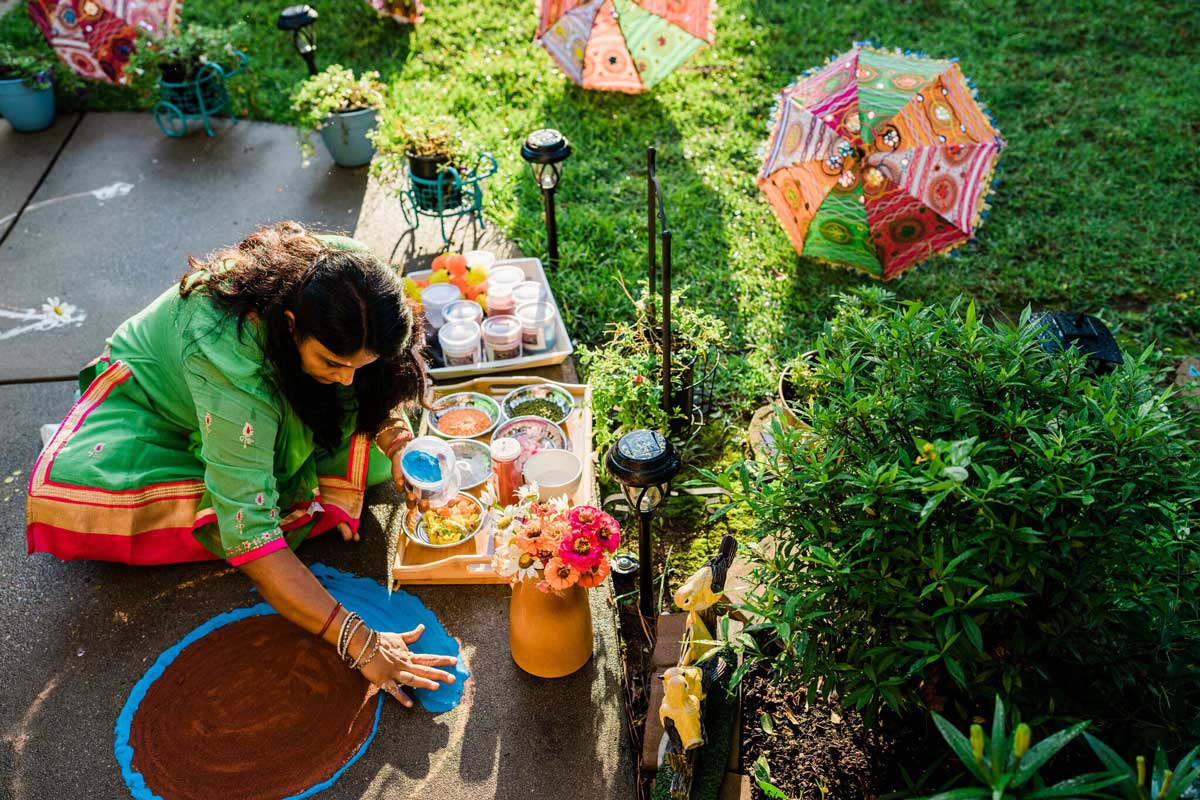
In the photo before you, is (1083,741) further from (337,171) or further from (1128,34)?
A: (1128,34)

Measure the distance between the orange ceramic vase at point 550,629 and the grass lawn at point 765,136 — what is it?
1466 mm

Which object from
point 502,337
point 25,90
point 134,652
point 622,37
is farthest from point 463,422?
point 25,90

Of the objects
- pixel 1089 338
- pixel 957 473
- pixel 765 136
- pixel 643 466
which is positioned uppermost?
pixel 957 473

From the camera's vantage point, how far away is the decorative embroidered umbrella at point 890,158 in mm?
4129

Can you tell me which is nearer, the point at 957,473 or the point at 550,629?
the point at 957,473

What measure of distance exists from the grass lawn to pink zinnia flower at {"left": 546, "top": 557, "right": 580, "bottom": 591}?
1603 mm

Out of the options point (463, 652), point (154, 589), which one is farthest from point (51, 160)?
point (463, 652)

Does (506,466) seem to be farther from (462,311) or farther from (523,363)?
(462,311)

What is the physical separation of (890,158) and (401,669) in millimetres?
3052

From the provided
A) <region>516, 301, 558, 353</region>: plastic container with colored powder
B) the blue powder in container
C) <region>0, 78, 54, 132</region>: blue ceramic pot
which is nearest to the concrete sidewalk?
the blue powder in container

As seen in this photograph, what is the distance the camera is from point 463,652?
2879 millimetres

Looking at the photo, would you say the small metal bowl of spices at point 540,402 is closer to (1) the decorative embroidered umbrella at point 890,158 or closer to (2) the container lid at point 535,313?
(2) the container lid at point 535,313

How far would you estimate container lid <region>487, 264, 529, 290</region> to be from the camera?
4094 millimetres

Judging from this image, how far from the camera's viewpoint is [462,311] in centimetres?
393
